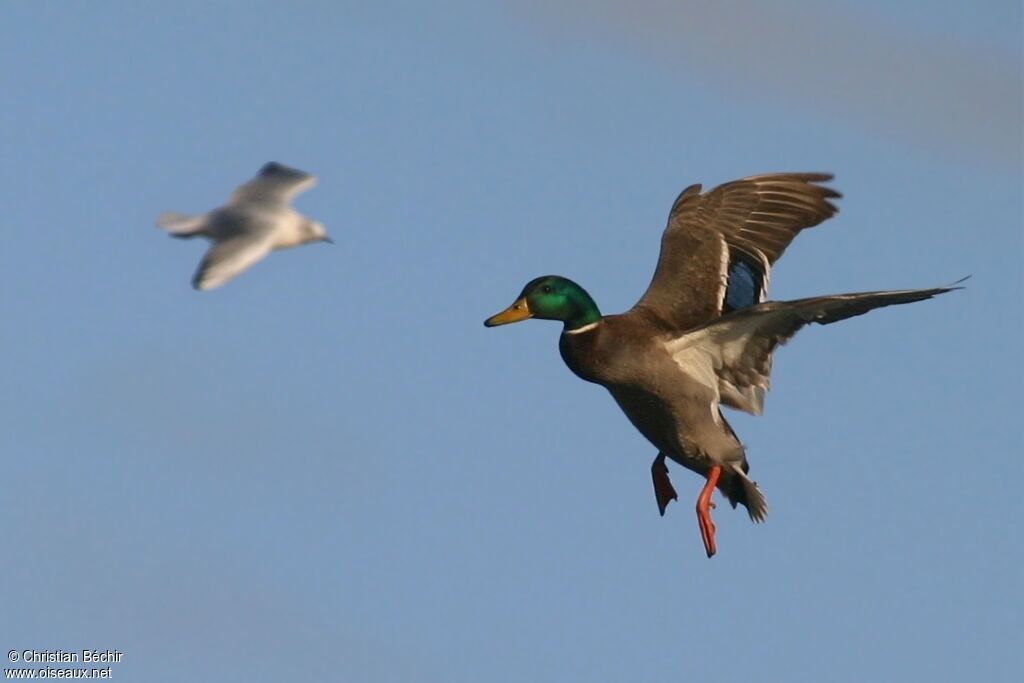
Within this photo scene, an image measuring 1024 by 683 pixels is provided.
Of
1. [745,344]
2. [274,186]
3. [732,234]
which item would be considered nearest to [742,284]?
[732,234]

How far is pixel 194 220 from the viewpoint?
48.7ft

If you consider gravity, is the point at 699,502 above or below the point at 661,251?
below

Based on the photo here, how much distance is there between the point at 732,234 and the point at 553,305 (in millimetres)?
2415

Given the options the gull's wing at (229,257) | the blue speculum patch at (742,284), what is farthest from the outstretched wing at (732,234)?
the gull's wing at (229,257)

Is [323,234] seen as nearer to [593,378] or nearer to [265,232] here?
[265,232]

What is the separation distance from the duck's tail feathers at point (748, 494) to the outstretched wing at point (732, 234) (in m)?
1.44

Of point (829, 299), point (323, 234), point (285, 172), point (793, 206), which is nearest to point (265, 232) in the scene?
point (323, 234)

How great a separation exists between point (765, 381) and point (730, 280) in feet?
4.70

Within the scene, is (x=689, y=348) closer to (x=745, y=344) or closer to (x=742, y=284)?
(x=745, y=344)

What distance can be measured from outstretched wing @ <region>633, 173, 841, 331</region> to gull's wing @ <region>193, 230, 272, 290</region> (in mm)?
3942

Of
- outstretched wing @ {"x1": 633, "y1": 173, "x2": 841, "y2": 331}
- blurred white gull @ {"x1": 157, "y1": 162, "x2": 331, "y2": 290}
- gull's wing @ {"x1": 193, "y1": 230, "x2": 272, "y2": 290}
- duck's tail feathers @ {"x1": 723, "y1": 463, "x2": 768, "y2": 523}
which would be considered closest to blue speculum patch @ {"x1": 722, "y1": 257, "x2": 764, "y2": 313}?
outstretched wing @ {"x1": 633, "y1": 173, "x2": 841, "y2": 331}

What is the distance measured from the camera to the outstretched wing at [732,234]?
16.9 meters

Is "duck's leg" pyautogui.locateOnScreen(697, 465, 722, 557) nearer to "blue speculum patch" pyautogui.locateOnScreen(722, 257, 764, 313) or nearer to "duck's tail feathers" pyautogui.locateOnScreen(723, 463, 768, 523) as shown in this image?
"duck's tail feathers" pyautogui.locateOnScreen(723, 463, 768, 523)

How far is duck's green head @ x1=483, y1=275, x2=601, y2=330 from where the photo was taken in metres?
15.8
